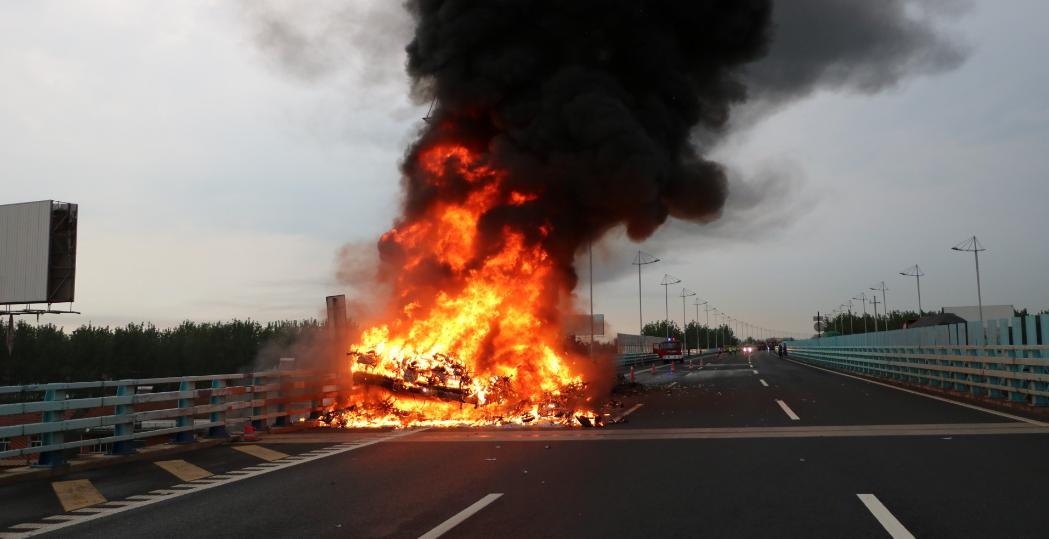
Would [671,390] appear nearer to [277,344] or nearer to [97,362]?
[277,344]

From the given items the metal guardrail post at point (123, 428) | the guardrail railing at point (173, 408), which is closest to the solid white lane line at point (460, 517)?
the guardrail railing at point (173, 408)

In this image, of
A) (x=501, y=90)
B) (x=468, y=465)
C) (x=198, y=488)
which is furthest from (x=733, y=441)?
(x=501, y=90)

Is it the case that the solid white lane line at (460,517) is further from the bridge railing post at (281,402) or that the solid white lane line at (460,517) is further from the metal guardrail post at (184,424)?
the bridge railing post at (281,402)

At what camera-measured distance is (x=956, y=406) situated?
54.9 feet

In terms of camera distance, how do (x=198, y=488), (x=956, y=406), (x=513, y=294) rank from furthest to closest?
(x=513, y=294) < (x=956, y=406) < (x=198, y=488)

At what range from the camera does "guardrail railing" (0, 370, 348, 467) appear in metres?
9.77

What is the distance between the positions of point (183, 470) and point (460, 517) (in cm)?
533

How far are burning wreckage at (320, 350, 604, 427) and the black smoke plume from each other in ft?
A: 15.6

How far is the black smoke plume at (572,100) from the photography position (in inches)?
834

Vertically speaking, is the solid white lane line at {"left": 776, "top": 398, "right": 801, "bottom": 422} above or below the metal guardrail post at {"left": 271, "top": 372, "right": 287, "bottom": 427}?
below

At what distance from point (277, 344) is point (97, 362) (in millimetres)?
100183

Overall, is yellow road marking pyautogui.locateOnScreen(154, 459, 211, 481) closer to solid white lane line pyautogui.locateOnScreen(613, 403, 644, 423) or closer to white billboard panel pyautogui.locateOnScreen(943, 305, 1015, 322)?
solid white lane line pyautogui.locateOnScreen(613, 403, 644, 423)

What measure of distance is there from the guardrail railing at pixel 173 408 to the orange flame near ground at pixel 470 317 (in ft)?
4.00

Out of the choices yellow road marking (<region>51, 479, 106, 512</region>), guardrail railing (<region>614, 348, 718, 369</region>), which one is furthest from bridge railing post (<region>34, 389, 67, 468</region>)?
guardrail railing (<region>614, 348, 718, 369</region>)
